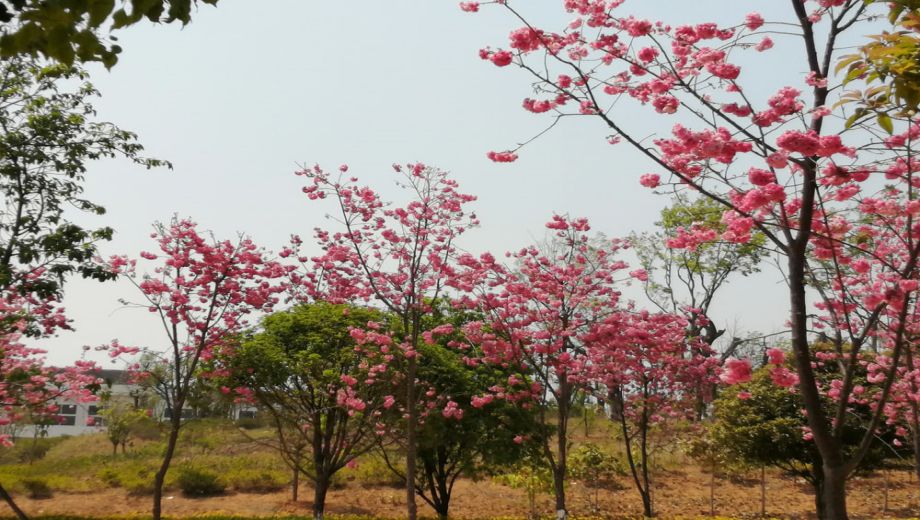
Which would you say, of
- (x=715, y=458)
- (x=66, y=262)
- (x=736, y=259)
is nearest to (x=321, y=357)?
(x=66, y=262)

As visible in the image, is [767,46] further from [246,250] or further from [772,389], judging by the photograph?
[772,389]

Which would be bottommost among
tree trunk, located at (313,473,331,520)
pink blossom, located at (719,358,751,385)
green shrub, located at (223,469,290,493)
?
green shrub, located at (223,469,290,493)

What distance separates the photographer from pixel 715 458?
53.2ft

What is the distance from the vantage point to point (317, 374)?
11344mm

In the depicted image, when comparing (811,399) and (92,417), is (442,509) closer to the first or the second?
(92,417)

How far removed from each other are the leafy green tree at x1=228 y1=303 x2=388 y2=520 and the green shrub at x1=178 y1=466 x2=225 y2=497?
25.7 feet

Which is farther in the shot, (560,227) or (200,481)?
(200,481)

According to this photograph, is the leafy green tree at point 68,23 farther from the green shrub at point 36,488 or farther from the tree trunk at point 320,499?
the green shrub at point 36,488

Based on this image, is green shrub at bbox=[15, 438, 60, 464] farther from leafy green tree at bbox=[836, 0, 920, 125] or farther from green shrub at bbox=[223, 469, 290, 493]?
leafy green tree at bbox=[836, 0, 920, 125]

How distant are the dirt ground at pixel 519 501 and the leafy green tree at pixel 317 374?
4594 millimetres

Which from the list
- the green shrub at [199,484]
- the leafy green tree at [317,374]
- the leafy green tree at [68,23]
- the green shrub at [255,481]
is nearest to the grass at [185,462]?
the green shrub at [255,481]

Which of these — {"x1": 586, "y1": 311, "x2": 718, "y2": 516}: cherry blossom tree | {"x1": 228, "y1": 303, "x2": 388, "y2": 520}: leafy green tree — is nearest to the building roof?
{"x1": 228, "y1": 303, "x2": 388, "y2": 520}: leafy green tree

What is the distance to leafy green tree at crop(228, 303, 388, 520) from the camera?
36.2 feet

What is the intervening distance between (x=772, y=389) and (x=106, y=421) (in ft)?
79.3
